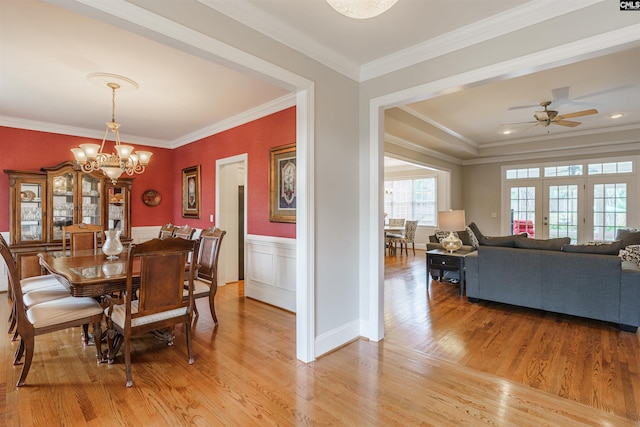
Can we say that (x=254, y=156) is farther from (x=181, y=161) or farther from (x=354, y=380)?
(x=354, y=380)

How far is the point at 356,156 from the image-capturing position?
10.2 ft

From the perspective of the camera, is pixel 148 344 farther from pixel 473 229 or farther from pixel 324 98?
pixel 473 229

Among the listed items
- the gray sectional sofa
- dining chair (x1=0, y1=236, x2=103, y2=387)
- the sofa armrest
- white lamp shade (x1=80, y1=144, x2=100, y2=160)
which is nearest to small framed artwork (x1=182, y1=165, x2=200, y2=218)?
white lamp shade (x1=80, y1=144, x2=100, y2=160)

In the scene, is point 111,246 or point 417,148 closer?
point 111,246

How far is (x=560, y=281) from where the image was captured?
140 inches

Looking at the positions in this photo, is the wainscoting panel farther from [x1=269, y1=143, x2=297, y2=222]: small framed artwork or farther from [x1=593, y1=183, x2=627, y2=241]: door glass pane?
[x1=593, y1=183, x2=627, y2=241]: door glass pane

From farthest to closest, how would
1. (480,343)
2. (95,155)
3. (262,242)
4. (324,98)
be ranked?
(262,242)
(95,155)
(480,343)
(324,98)

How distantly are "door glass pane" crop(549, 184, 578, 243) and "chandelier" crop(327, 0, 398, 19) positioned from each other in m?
7.81

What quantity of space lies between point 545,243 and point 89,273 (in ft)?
15.5

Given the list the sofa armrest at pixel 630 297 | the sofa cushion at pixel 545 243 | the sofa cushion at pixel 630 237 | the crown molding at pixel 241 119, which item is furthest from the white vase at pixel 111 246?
the sofa cushion at pixel 630 237

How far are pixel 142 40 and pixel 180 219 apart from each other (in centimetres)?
419

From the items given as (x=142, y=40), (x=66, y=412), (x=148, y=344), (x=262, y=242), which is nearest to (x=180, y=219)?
(x=262, y=242)

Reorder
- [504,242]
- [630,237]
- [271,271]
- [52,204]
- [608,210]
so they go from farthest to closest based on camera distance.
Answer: [608,210], [630,237], [52,204], [271,271], [504,242]

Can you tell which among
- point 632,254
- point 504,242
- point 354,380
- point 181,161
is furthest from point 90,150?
point 632,254
